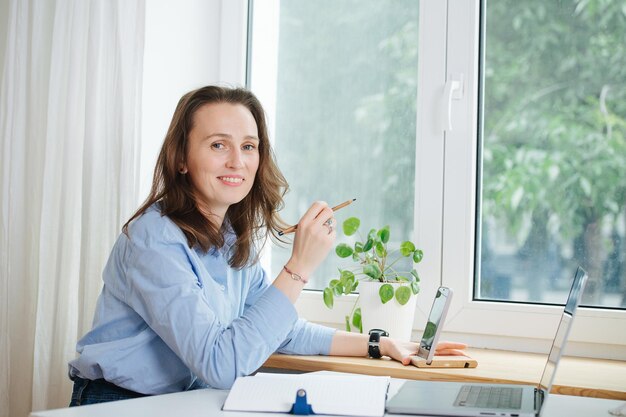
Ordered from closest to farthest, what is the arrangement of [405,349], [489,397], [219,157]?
1. [489,397]
2. [219,157]
3. [405,349]

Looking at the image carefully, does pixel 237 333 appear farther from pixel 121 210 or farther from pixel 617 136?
pixel 617 136

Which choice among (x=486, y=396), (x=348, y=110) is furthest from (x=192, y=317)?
(x=348, y=110)

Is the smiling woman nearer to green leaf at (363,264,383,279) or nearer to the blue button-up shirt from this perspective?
the blue button-up shirt

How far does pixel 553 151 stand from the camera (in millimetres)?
2203

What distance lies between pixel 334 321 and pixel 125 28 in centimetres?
107

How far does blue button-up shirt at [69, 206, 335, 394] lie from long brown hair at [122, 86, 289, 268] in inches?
1.7

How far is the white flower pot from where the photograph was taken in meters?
2.10

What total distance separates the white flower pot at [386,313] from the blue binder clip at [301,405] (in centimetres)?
82

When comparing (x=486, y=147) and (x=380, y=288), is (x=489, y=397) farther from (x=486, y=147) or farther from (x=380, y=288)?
(x=486, y=147)

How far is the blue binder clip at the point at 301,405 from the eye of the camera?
4.24 ft

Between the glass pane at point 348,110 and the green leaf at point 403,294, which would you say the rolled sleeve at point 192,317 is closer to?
the green leaf at point 403,294

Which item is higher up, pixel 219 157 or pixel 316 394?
pixel 219 157

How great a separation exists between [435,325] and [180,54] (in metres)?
1.28

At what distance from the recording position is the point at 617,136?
6.95 ft
